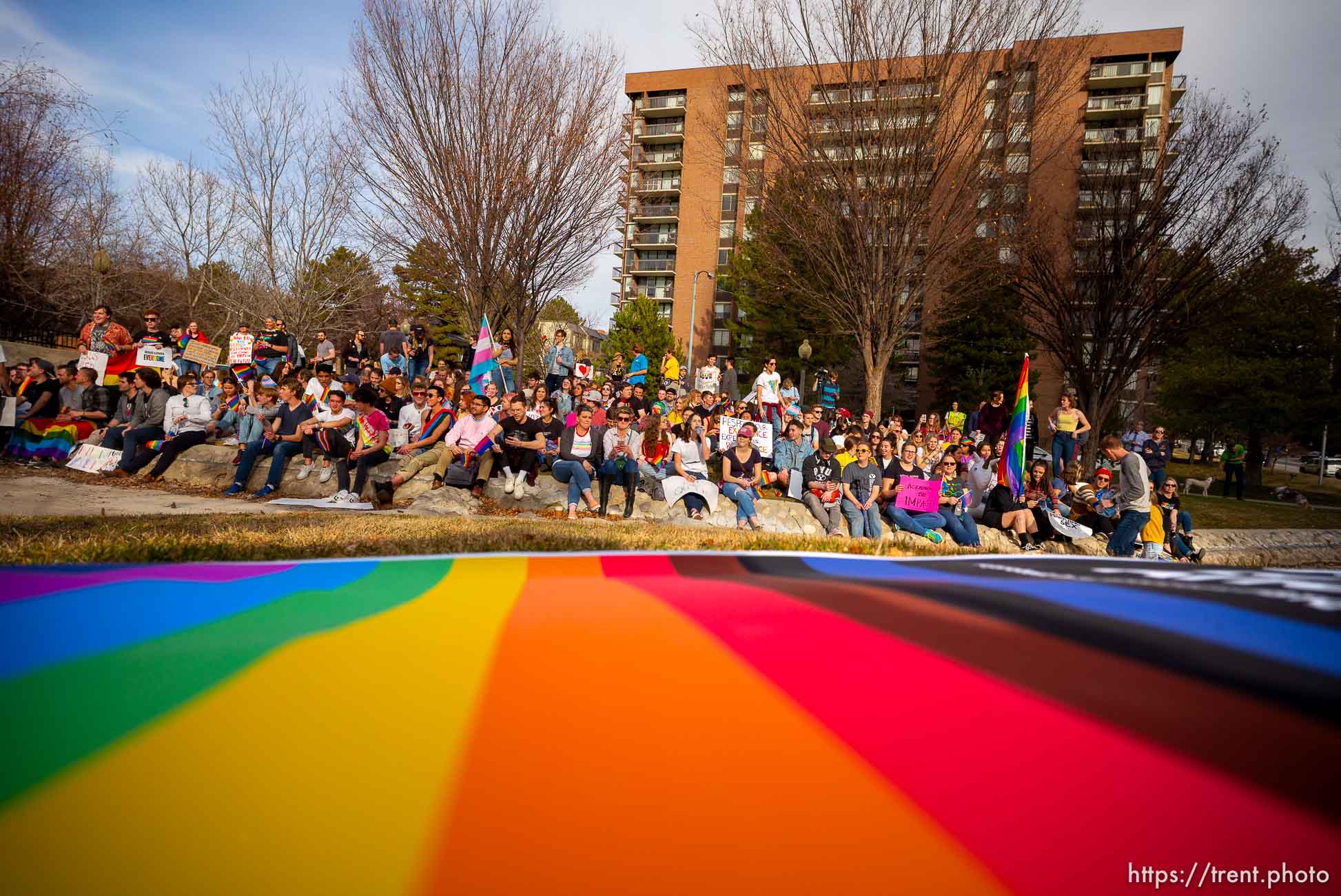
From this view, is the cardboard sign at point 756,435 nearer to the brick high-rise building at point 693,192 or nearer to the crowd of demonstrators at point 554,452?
the crowd of demonstrators at point 554,452

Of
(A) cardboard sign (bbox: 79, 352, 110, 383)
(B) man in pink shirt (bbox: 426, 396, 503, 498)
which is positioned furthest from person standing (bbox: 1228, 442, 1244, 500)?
(A) cardboard sign (bbox: 79, 352, 110, 383)

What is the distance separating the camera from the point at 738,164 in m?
14.6

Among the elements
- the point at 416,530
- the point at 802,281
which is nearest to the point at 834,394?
the point at 802,281

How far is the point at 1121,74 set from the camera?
42.2 metres

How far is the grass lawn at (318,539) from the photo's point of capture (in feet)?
14.8

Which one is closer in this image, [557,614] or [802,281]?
[557,614]

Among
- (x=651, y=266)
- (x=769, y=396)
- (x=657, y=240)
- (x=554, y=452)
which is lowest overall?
(x=554, y=452)

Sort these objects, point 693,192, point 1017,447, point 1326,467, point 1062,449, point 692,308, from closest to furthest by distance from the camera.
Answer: point 1017,447 < point 1062,449 < point 1326,467 < point 692,308 < point 693,192

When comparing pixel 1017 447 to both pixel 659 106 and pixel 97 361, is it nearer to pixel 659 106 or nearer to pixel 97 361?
pixel 97 361

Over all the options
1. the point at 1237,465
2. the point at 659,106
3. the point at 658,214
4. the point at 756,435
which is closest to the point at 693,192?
the point at 658,214

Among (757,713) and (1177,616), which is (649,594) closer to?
(757,713)

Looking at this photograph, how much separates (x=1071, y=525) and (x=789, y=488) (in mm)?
4276

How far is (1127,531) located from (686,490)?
587 centimetres

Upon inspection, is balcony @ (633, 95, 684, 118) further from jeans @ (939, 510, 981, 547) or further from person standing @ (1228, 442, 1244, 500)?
jeans @ (939, 510, 981, 547)
